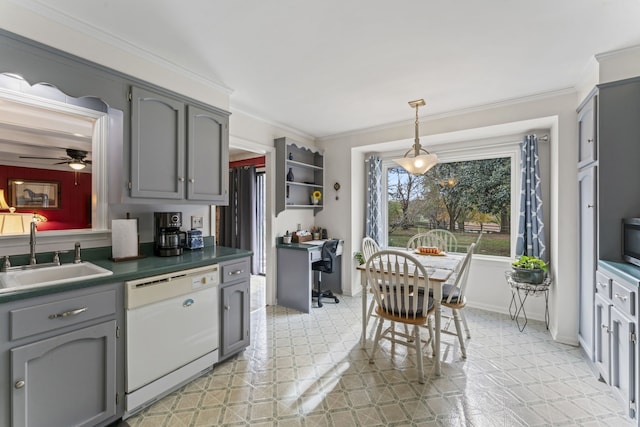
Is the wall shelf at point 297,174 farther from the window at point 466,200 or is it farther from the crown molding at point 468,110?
the window at point 466,200

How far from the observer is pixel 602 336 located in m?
2.03

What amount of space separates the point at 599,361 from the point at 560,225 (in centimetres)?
121

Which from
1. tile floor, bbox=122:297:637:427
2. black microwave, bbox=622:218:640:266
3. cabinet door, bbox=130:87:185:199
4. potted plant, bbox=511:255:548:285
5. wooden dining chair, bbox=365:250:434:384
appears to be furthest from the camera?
potted plant, bbox=511:255:548:285

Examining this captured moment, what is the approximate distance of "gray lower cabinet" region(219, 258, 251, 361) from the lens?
225 centimetres

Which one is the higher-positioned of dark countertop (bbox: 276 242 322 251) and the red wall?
the red wall

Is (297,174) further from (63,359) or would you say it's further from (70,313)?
(63,359)

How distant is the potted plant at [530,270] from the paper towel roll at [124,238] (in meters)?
3.66

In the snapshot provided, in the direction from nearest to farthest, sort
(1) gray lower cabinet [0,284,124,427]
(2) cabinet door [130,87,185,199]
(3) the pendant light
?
(1) gray lower cabinet [0,284,124,427] → (2) cabinet door [130,87,185,199] → (3) the pendant light

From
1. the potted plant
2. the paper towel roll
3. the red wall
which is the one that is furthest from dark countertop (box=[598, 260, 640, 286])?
the red wall

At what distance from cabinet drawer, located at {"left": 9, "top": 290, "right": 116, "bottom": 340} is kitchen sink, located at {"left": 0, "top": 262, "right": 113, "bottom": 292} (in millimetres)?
119

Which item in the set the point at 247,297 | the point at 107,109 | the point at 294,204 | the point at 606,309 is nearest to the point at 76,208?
the point at 107,109

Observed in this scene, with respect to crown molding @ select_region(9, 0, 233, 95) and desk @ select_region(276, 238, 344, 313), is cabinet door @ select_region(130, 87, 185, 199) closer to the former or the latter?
crown molding @ select_region(9, 0, 233, 95)

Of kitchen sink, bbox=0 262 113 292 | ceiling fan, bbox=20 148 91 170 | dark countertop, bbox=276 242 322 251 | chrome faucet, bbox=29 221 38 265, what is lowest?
dark countertop, bbox=276 242 322 251

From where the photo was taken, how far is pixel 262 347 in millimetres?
2613
